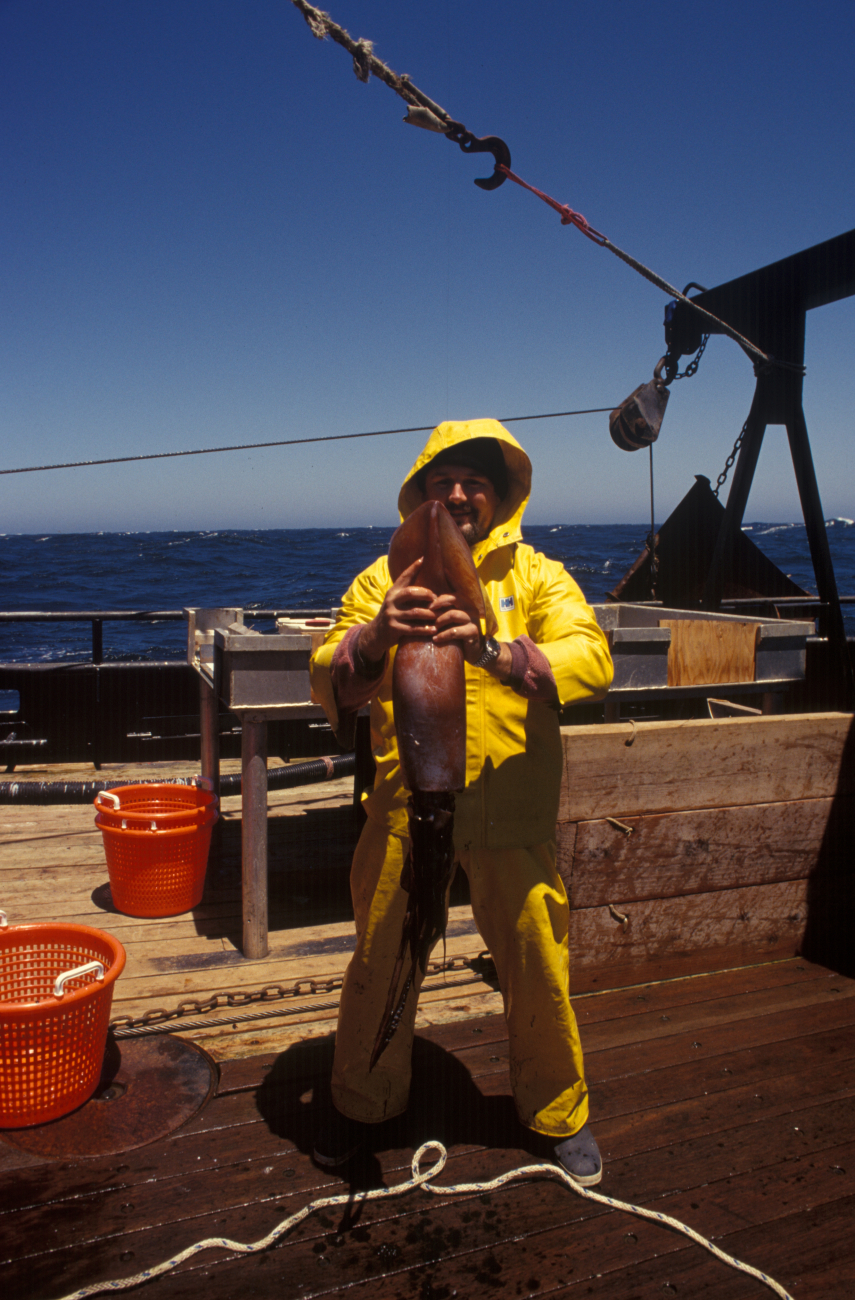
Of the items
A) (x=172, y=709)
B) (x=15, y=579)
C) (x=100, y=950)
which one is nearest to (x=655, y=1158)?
(x=100, y=950)

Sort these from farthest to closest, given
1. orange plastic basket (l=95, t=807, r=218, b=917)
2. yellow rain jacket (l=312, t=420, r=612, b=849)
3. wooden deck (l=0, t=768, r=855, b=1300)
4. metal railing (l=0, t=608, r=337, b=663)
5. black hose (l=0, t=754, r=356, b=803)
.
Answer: metal railing (l=0, t=608, r=337, b=663)
black hose (l=0, t=754, r=356, b=803)
orange plastic basket (l=95, t=807, r=218, b=917)
yellow rain jacket (l=312, t=420, r=612, b=849)
wooden deck (l=0, t=768, r=855, b=1300)

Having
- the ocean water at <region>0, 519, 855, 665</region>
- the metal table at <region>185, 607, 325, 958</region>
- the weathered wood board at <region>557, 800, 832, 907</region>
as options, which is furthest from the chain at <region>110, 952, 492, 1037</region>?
the ocean water at <region>0, 519, 855, 665</region>

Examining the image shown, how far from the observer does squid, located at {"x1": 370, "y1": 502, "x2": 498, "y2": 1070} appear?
1.86 meters

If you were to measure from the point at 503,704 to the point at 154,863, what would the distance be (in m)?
2.78

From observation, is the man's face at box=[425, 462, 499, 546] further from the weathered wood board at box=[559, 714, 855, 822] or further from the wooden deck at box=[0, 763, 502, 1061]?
the wooden deck at box=[0, 763, 502, 1061]

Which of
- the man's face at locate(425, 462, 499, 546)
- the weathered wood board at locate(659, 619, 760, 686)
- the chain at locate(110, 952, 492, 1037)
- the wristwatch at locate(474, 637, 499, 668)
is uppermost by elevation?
the man's face at locate(425, 462, 499, 546)

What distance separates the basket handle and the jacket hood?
6.17ft

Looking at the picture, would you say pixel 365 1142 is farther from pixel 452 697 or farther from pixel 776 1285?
pixel 452 697

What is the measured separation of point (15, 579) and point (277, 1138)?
31627mm

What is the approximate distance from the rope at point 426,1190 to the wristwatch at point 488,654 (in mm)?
1614

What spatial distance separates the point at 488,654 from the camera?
199cm

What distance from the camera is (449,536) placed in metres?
1.89

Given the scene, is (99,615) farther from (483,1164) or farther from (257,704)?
(483,1164)

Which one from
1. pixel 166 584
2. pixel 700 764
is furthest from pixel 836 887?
pixel 166 584
